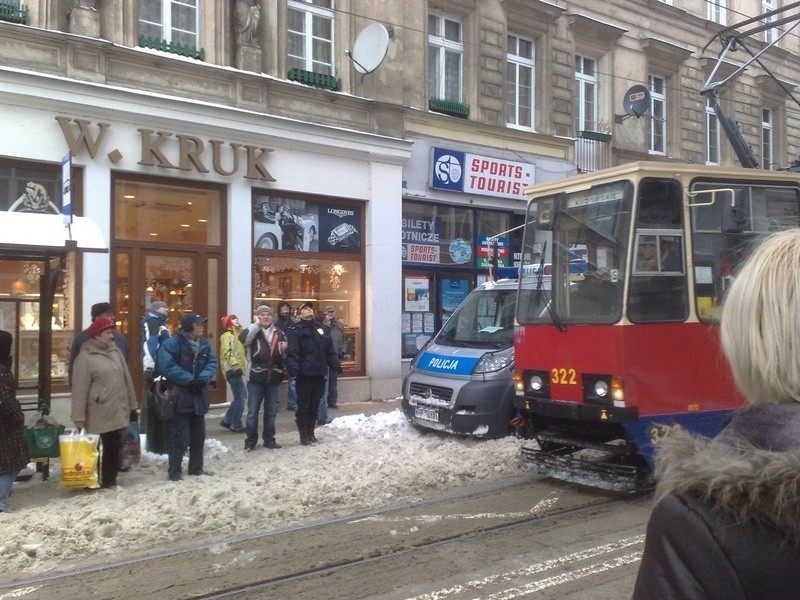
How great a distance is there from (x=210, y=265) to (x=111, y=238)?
6.03 feet

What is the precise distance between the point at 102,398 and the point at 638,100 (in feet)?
55.0

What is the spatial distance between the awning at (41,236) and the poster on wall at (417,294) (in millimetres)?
8659

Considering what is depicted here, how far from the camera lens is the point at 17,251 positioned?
8.75 metres

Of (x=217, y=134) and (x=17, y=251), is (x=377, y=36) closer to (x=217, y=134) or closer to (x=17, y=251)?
(x=217, y=134)

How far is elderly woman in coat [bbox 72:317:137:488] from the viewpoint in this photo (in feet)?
26.7

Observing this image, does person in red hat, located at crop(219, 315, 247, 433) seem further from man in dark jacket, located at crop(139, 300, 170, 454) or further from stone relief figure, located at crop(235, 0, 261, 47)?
stone relief figure, located at crop(235, 0, 261, 47)

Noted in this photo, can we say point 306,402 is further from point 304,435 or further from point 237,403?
point 237,403

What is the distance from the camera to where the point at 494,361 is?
10.6 metres

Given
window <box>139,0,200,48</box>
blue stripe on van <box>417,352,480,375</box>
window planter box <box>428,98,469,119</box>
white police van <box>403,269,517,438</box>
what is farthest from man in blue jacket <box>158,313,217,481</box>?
window planter box <box>428,98,469,119</box>

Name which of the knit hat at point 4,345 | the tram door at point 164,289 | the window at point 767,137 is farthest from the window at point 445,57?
the window at point 767,137

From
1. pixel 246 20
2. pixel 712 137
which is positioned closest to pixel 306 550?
pixel 246 20

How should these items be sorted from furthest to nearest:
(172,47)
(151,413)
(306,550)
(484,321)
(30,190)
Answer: (172,47)
(30,190)
(484,321)
(151,413)
(306,550)

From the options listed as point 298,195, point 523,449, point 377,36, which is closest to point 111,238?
point 298,195

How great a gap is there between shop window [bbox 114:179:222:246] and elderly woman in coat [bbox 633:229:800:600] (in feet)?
40.6
